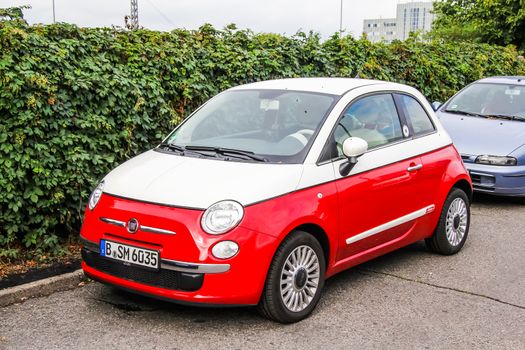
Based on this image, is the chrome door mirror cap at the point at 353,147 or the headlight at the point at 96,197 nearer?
the headlight at the point at 96,197

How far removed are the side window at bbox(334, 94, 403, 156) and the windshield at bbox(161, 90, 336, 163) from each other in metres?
0.20

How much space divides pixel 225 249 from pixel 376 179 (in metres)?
1.66

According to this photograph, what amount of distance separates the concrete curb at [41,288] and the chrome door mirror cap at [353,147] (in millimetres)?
2432

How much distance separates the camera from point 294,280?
4871mm

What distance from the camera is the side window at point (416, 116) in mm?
6367

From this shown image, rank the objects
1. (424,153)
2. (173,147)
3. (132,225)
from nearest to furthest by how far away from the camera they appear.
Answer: (132,225)
(173,147)
(424,153)

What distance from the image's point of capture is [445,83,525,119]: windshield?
399 inches

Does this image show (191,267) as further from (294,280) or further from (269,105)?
(269,105)

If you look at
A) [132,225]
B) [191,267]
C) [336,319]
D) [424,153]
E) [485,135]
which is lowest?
[336,319]

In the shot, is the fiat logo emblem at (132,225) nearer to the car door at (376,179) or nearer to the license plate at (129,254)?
the license plate at (129,254)

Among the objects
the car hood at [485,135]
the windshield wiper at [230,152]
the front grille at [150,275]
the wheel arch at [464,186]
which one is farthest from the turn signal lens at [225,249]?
the car hood at [485,135]

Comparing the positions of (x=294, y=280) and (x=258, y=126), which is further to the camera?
(x=258, y=126)

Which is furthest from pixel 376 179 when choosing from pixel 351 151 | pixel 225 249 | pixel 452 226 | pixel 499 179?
pixel 499 179

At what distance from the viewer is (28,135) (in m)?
6.08
